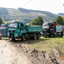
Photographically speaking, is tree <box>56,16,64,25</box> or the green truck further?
tree <box>56,16,64,25</box>

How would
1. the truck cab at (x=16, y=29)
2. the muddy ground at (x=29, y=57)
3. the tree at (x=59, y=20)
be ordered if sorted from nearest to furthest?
1. the muddy ground at (x=29, y=57)
2. the truck cab at (x=16, y=29)
3. the tree at (x=59, y=20)

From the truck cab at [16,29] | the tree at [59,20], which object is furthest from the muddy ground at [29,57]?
the tree at [59,20]

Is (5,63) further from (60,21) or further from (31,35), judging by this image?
(60,21)

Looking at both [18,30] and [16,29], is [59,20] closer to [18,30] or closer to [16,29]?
[18,30]

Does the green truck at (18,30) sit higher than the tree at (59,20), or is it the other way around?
the green truck at (18,30)

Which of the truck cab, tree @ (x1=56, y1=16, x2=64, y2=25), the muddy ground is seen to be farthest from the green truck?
tree @ (x1=56, y1=16, x2=64, y2=25)

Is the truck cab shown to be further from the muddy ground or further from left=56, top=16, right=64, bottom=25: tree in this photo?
left=56, top=16, right=64, bottom=25: tree

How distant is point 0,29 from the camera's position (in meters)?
19.3

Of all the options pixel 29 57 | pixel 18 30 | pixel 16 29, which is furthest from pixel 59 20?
pixel 29 57

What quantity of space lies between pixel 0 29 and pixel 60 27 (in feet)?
38.8

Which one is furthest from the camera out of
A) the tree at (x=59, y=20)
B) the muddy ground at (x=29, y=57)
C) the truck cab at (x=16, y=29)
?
the tree at (x=59, y=20)

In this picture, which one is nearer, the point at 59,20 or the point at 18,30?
the point at 18,30

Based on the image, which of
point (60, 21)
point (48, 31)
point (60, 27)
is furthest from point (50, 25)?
point (60, 21)

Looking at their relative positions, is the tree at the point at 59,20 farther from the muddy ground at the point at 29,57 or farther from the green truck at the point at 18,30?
the muddy ground at the point at 29,57
